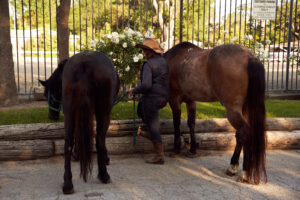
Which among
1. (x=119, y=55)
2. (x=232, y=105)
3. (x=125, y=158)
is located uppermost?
(x=119, y=55)

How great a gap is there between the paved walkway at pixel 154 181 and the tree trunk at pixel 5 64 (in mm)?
3029

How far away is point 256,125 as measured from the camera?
4.02 metres

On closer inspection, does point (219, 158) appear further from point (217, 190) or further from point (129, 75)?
point (129, 75)

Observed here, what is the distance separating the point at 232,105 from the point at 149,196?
4.84ft

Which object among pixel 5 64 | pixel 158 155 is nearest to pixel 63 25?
pixel 5 64

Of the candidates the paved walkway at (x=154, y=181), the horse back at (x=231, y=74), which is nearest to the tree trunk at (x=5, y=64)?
the paved walkway at (x=154, y=181)

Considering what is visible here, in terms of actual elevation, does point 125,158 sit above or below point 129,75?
below

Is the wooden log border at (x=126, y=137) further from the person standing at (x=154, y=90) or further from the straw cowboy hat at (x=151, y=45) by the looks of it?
the straw cowboy hat at (x=151, y=45)

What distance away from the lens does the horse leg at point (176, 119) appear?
5184 millimetres

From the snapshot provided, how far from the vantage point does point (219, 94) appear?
420 centimetres

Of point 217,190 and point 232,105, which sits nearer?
point 217,190

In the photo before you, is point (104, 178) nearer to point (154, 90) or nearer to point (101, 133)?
point (101, 133)

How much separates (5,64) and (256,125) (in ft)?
18.4

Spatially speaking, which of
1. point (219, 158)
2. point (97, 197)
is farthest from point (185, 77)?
point (97, 197)
